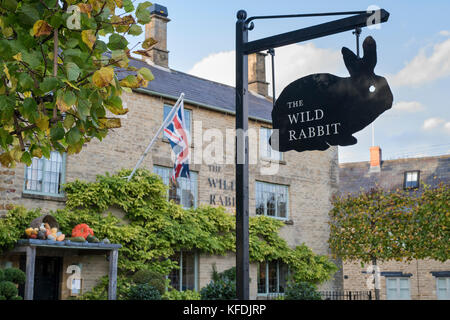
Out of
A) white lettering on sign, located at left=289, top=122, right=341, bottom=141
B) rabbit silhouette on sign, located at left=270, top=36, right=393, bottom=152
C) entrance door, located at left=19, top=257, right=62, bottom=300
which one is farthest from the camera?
entrance door, located at left=19, top=257, right=62, bottom=300

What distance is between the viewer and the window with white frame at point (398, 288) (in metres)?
35.6

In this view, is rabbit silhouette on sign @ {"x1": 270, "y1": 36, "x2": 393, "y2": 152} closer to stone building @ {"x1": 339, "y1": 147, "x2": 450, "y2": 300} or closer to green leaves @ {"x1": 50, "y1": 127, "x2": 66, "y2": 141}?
green leaves @ {"x1": 50, "y1": 127, "x2": 66, "y2": 141}

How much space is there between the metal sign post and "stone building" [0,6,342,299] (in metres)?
11.6

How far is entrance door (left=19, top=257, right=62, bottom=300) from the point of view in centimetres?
1764

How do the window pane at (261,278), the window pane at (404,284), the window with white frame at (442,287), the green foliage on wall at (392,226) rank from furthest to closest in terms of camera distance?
the window pane at (404,284)
the window with white frame at (442,287)
the green foliage on wall at (392,226)
the window pane at (261,278)

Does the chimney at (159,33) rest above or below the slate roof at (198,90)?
above

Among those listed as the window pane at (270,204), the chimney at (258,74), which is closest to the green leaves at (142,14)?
the window pane at (270,204)

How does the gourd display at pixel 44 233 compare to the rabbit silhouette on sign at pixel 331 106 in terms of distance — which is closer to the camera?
the rabbit silhouette on sign at pixel 331 106

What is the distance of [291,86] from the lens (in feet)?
18.4

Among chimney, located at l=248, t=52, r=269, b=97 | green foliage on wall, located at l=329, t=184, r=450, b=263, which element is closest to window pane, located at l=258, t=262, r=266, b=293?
green foliage on wall, located at l=329, t=184, r=450, b=263

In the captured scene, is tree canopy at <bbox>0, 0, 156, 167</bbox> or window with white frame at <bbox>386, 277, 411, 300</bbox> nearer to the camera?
tree canopy at <bbox>0, 0, 156, 167</bbox>

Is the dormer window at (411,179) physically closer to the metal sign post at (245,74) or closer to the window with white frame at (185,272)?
the window with white frame at (185,272)

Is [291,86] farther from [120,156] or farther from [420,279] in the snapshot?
[420,279]

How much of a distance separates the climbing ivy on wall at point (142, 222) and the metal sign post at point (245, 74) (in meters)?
12.0
